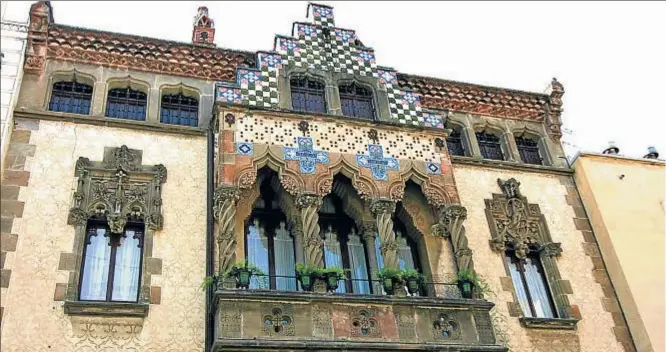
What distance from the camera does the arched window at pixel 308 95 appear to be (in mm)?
16125

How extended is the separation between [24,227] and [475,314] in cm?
924

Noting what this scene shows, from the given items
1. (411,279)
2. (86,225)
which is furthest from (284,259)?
(86,225)

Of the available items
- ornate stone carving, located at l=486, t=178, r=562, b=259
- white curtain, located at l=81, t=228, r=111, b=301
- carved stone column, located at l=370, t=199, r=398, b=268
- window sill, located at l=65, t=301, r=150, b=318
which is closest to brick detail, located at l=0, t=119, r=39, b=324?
window sill, located at l=65, t=301, r=150, b=318

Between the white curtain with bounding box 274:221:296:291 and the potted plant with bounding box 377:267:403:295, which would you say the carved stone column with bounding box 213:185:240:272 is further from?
the potted plant with bounding box 377:267:403:295

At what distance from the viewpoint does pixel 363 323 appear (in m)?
12.5

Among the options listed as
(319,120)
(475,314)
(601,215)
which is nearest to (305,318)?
(475,314)

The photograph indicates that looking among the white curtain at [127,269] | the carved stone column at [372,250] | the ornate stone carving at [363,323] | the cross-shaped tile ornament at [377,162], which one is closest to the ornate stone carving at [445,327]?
the ornate stone carving at [363,323]

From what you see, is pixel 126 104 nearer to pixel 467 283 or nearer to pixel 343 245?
pixel 343 245

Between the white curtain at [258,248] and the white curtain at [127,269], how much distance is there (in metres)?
2.31

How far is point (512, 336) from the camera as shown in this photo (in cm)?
1444

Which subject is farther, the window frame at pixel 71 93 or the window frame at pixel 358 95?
the window frame at pixel 358 95

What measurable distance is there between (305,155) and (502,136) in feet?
22.3

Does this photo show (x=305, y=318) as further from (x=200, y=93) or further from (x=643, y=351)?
(x=643, y=351)

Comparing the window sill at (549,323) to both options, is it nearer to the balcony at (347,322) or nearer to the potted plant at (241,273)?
the balcony at (347,322)
